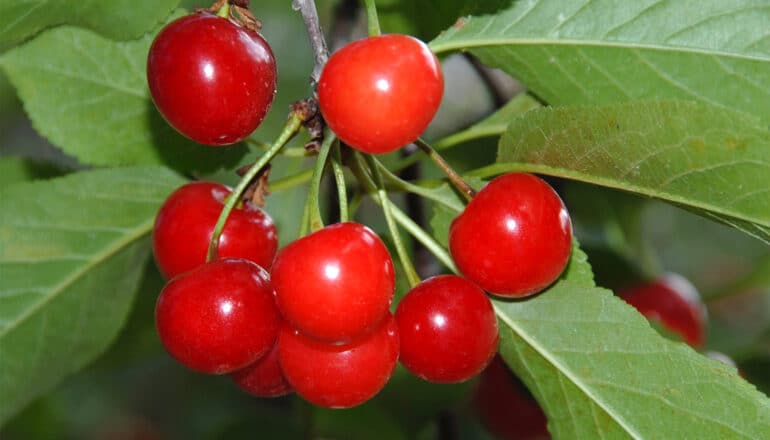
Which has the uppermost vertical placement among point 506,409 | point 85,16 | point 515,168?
point 85,16

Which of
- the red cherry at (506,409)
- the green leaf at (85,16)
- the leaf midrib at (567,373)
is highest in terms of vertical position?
the green leaf at (85,16)

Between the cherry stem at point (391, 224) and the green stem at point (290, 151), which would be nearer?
the cherry stem at point (391, 224)

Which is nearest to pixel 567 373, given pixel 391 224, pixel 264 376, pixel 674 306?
pixel 391 224

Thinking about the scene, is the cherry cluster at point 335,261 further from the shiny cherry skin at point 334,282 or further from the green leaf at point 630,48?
the green leaf at point 630,48

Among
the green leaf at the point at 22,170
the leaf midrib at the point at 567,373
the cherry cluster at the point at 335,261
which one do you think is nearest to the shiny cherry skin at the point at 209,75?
the cherry cluster at the point at 335,261

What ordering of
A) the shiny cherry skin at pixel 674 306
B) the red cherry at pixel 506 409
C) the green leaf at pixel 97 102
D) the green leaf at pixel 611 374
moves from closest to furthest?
the green leaf at pixel 611 374
the green leaf at pixel 97 102
the shiny cherry skin at pixel 674 306
the red cherry at pixel 506 409

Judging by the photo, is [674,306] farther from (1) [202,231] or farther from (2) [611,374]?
(1) [202,231]

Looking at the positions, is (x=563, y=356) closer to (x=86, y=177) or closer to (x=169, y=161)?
(x=169, y=161)
